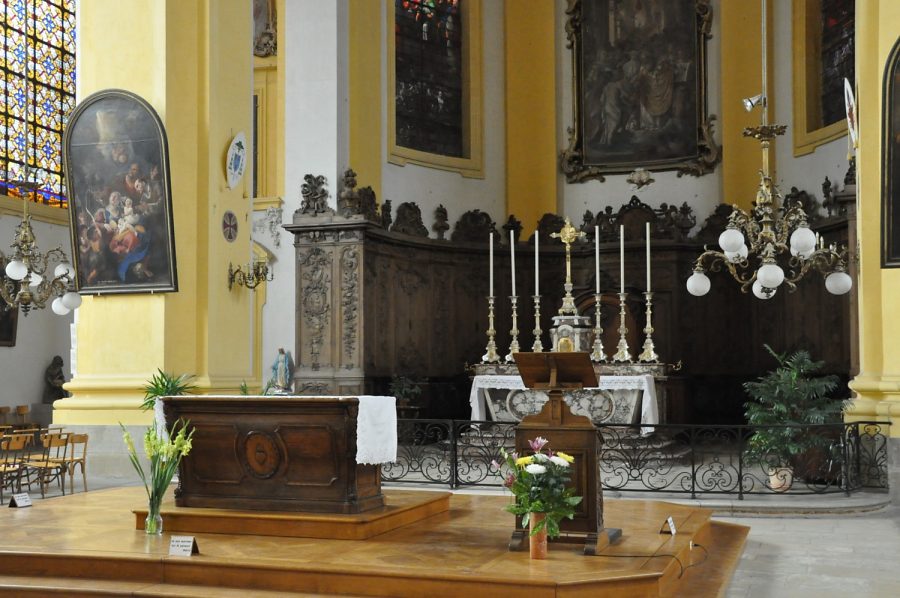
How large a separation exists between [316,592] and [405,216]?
37.3 feet

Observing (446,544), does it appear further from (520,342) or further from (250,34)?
(520,342)

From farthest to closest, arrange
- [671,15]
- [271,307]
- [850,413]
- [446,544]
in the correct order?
[671,15], [271,307], [850,413], [446,544]

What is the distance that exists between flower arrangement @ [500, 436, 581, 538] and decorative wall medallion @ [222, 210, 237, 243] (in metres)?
6.56

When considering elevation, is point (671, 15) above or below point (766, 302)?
above

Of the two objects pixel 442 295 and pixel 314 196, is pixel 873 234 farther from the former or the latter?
pixel 314 196

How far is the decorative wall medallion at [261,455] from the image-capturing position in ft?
26.1

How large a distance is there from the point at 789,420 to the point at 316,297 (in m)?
7.73

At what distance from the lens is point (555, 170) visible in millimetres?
18938

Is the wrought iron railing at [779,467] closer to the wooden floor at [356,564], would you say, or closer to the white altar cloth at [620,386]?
the white altar cloth at [620,386]

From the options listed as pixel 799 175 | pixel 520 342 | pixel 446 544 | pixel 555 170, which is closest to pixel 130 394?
pixel 446 544

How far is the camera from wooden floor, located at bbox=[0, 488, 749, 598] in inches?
242

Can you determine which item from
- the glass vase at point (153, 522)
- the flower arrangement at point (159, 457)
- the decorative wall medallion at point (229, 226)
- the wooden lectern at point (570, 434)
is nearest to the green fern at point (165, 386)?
the decorative wall medallion at point (229, 226)

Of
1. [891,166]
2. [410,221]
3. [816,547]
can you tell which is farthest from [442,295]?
[816,547]

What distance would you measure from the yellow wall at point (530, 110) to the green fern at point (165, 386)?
867cm
